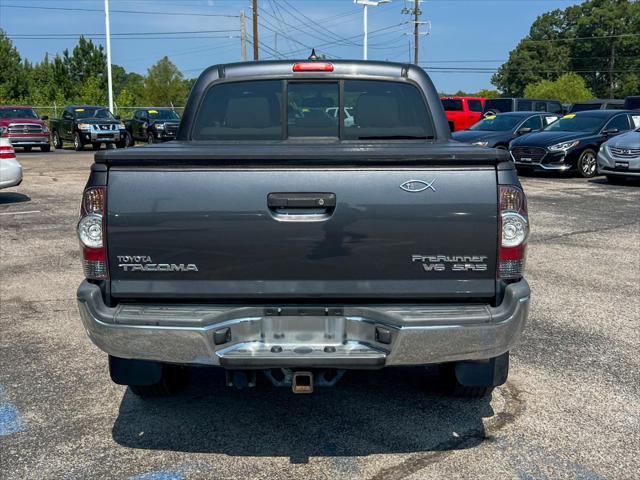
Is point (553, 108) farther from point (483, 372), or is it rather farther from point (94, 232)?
point (94, 232)

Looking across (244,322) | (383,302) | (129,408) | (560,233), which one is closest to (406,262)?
(383,302)

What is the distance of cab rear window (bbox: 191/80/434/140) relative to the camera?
182 inches

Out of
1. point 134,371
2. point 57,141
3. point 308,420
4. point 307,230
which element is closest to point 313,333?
point 307,230

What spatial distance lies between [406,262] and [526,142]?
15.7 metres

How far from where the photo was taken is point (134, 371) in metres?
3.66

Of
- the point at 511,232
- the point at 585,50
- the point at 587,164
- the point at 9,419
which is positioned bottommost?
the point at 9,419

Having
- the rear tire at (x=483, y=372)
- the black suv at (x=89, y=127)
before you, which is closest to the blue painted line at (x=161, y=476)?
the rear tire at (x=483, y=372)

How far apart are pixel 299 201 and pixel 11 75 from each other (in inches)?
2329

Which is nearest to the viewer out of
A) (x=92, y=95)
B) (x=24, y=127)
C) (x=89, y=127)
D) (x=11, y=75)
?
(x=24, y=127)

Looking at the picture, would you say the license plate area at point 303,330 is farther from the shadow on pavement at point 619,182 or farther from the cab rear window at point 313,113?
the shadow on pavement at point 619,182

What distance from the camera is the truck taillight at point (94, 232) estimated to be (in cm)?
319

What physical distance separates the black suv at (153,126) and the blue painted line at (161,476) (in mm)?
26596

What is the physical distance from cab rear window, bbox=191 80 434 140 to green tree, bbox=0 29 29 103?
182 feet

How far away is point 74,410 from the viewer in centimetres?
409
